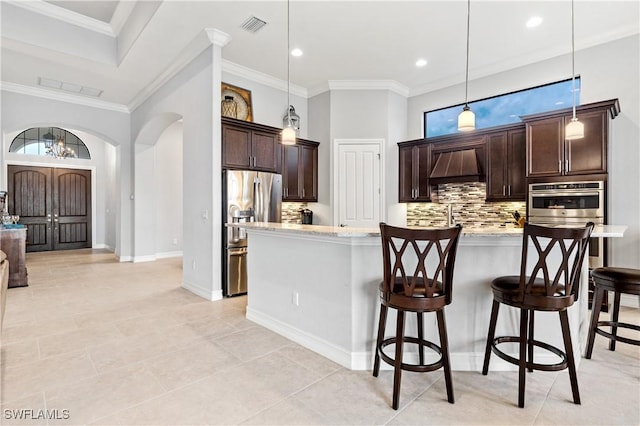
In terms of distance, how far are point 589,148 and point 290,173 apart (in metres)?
4.01

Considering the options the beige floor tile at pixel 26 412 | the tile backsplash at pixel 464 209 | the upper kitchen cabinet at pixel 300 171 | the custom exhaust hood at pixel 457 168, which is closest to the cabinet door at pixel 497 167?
the custom exhaust hood at pixel 457 168

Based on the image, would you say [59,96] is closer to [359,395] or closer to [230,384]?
[230,384]

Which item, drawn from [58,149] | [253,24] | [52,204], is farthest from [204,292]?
[52,204]

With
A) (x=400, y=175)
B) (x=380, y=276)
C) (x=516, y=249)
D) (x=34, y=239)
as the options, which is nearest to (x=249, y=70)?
(x=400, y=175)

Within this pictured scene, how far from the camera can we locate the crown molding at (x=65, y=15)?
4.06 meters

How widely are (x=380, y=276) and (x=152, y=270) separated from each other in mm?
5082

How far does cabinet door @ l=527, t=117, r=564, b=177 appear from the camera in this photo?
156 inches

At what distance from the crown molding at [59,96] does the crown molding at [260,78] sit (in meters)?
3.28

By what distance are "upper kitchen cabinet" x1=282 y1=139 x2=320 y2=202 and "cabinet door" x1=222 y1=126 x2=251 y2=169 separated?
0.87 metres

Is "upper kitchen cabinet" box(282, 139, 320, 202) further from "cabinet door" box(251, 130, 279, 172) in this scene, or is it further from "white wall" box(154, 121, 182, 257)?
"white wall" box(154, 121, 182, 257)

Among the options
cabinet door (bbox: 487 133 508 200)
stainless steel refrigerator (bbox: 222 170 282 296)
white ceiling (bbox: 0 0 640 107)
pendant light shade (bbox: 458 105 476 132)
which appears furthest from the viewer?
cabinet door (bbox: 487 133 508 200)

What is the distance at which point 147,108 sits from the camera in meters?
6.00

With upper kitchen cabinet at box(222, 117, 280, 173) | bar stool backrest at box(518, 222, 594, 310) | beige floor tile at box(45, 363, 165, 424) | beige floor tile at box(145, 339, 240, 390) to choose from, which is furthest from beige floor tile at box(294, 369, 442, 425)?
upper kitchen cabinet at box(222, 117, 280, 173)

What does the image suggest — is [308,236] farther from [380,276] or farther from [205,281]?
[205,281]
